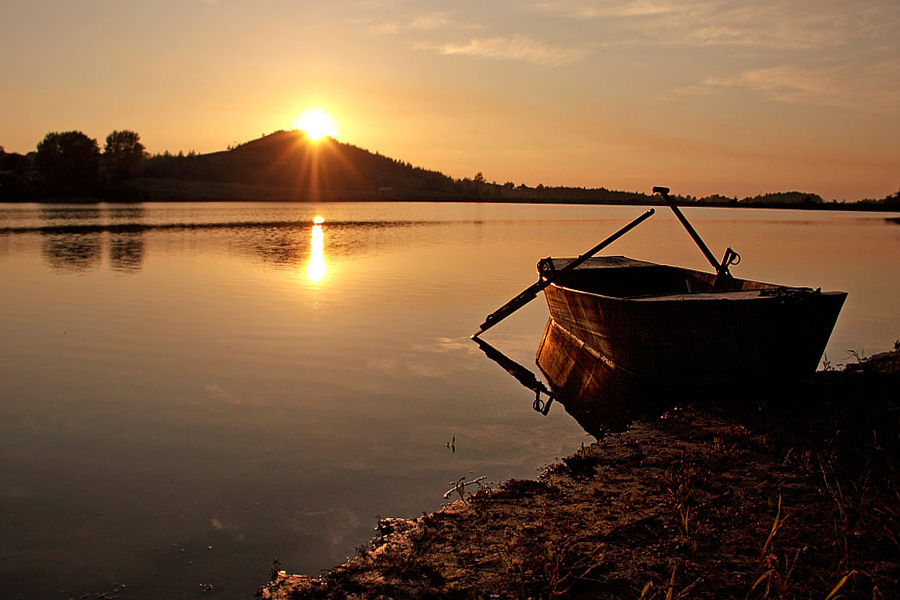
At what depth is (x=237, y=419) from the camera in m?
8.90

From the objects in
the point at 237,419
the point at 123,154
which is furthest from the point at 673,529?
the point at 123,154

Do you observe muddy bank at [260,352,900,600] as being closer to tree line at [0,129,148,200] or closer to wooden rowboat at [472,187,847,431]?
wooden rowboat at [472,187,847,431]

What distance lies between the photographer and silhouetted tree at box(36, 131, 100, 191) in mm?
112375

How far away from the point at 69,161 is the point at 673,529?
12917 centimetres

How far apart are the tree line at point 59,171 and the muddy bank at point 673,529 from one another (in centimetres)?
11927

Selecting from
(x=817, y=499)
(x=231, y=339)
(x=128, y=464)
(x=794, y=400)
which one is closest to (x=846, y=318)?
(x=794, y=400)

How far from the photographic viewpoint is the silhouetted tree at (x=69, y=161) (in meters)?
112

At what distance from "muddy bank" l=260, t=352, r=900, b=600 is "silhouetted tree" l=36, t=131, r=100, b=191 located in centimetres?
12576

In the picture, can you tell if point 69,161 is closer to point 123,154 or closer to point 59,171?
point 59,171

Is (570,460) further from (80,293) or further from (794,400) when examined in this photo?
(80,293)

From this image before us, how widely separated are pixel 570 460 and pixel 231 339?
9183 millimetres

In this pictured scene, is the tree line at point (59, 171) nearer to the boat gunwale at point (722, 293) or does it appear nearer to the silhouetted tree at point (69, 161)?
the silhouetted tree at point (69, 161)

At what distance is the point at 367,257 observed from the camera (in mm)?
34000

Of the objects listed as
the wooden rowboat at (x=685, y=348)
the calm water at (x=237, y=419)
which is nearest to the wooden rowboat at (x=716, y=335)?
the wooden rowboat at (x=685, y=348)
